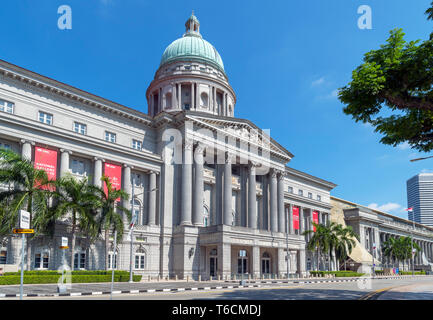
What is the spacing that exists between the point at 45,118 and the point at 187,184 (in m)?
17.1

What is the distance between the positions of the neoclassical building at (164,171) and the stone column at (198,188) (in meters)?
0.12

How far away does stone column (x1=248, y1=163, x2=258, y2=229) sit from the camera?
5355 centimetres

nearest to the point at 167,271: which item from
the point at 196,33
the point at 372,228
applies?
the point at 196,33

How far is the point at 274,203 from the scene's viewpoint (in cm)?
5847

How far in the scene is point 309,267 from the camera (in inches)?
2768

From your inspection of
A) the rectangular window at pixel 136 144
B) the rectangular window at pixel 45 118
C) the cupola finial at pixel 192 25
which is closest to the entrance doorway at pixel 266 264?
the rectangular window at pixel 136 144

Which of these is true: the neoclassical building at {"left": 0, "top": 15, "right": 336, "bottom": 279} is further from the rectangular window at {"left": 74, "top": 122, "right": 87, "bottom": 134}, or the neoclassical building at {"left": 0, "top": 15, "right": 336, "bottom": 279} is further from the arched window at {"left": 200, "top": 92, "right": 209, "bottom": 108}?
the arched window at {"left": 200, "top": 92, "right": 209, "bottom": 108}

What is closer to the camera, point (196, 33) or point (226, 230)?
point (226, 230)

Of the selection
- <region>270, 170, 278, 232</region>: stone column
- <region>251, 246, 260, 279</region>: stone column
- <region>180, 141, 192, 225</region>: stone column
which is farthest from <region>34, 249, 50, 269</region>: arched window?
<region>270, 170, 278, 232</region>: stone column

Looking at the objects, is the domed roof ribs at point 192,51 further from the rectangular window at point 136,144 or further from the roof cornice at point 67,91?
the rectangular window at point 136,144

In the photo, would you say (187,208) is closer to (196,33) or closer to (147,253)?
(147,253)

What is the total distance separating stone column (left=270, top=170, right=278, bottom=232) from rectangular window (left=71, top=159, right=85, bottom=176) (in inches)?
1083

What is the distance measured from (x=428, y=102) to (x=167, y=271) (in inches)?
1320

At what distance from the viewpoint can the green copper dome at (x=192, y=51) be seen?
69.6 meters
